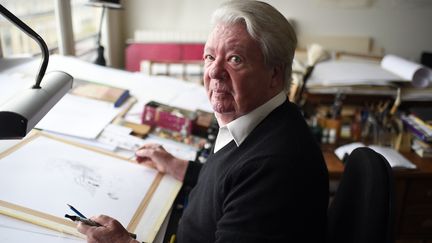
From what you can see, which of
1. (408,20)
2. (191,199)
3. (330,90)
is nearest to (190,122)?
(191,199)

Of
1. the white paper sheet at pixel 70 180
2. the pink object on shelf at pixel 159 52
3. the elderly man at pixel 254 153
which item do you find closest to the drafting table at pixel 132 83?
the white paper sheet at pixel 70 180

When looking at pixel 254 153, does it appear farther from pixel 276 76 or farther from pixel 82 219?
pixel 82 219

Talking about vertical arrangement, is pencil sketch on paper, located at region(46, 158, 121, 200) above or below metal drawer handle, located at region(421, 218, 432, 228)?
above

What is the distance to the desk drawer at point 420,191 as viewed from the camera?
67.0 inches

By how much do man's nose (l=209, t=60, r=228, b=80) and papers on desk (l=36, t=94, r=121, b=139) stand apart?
0.56 metres

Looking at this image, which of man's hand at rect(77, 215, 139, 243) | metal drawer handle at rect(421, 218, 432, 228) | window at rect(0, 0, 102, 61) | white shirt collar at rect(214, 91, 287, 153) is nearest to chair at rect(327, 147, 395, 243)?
white shirt collar at rect(214, 91, 287, 153)

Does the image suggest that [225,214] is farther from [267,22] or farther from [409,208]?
[409,208]

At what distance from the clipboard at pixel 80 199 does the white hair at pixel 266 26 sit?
49 centimetres

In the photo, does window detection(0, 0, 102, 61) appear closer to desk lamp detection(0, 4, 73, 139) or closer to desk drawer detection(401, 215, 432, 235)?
desk lamp detection(0, 4, 73, 139)

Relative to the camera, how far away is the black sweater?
0.74 meters

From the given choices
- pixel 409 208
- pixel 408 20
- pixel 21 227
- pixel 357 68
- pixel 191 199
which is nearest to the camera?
pixel 21 227

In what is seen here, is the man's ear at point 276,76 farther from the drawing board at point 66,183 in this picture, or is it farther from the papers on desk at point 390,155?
the papers on desk at point 390,155

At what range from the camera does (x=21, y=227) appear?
80 centimetres

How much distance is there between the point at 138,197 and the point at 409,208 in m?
1.43
